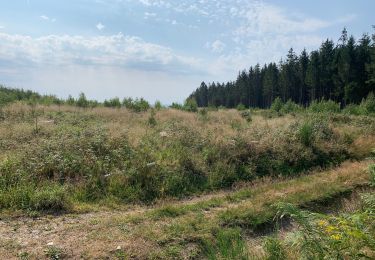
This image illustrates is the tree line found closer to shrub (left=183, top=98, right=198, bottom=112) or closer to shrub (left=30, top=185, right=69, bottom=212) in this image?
shrub (left=183, top=98, right=198, bottom=112)

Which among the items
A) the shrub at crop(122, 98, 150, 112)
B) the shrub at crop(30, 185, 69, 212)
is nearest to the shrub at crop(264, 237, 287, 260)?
the shrub at crop(30, 185, 69, 212)

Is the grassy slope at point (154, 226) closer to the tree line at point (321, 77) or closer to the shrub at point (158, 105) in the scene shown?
the shrub at point (158, 105)

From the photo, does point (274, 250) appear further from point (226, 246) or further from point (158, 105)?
point (158, 105)

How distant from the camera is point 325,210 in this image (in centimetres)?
828

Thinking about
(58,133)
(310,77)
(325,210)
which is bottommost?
(325,210)

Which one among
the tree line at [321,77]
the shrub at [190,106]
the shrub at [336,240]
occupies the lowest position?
the shrub at [336,240]

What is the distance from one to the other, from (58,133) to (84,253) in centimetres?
731

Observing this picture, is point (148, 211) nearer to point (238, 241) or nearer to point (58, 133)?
point (238, 241)

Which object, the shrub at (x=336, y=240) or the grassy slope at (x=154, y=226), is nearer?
the shrub at (x=336, y=240)

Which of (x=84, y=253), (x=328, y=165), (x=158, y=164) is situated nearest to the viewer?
(x=84, y=253)

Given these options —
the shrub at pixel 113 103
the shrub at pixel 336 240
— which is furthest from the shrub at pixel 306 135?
the shrub at pixel 113 103

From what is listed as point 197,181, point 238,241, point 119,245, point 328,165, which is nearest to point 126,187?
point 197,181

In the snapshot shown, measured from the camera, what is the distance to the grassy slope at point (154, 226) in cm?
561

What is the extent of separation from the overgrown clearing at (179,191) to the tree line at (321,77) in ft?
78.3
